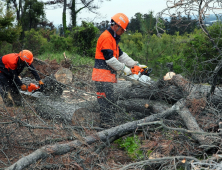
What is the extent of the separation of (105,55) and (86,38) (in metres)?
8.02

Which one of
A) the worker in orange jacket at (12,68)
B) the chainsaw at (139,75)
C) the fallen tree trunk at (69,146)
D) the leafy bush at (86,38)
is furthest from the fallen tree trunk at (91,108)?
the leafy bush at (86,38)

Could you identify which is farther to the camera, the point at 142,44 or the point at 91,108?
the point at 142,44

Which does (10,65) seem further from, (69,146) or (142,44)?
(142,44)

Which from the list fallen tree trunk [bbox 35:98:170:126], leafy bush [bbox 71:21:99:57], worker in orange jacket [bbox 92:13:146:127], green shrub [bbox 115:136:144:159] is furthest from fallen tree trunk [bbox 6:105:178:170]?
leafy bush [bbox 71:21:99:57]

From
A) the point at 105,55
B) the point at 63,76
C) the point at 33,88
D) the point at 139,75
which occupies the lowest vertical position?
the point at 33,88

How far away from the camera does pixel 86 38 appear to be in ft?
37.3

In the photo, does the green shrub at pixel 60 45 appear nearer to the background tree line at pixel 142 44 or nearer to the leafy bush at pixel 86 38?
the background tree line at pixel 142 44

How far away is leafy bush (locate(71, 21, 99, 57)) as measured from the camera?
439 inches

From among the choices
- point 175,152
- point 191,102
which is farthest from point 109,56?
point 175,152

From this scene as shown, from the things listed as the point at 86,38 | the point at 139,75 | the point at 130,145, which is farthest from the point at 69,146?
the point at 86,38

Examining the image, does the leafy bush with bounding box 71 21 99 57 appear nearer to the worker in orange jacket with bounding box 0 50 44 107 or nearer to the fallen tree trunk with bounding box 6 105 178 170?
the worker in orange jacket with bounding box 0 50 44 107

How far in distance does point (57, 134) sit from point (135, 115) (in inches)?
54.3

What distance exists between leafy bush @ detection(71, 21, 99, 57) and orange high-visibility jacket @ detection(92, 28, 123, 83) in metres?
7.66

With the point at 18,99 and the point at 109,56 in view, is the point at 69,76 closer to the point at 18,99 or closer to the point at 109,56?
the point at 18,99
